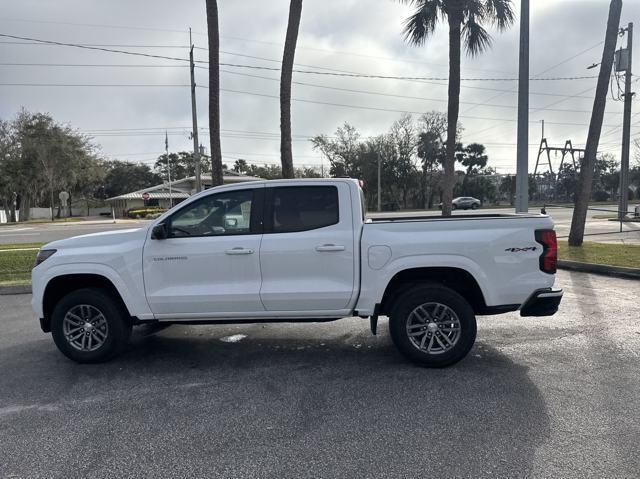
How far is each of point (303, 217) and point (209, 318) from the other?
1.43 m

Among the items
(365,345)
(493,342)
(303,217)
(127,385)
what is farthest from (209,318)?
(493,342)

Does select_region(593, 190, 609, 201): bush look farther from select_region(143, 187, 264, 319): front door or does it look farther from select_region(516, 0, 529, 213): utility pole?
select_region(143, 187, 264, 319): front door

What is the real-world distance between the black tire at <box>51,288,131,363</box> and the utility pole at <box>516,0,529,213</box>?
9620 millimetres

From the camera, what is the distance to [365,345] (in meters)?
5.46

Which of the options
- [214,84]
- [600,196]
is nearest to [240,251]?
[214,84]

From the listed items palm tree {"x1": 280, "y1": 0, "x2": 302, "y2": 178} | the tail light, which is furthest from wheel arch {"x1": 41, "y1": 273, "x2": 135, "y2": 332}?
palm tree {"x1": 280, "y1": 0, "x2": 302, "y2": 178}

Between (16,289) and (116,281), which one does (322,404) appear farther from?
(16,289)

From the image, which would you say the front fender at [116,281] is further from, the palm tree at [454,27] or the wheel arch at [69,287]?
the palm tree at [454,27]

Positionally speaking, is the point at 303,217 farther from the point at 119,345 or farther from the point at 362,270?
the point at 119,345

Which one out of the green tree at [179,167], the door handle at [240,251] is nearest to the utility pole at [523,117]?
the door handle at [240,251]

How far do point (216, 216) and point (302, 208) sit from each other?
0.91 meters

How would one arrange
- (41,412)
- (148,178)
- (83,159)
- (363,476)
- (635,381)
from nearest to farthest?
(363,476), (41,412), (635,381), (83,159), (148,178)

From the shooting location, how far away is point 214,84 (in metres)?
12.2

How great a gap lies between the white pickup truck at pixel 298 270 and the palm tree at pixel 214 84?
7510mm
